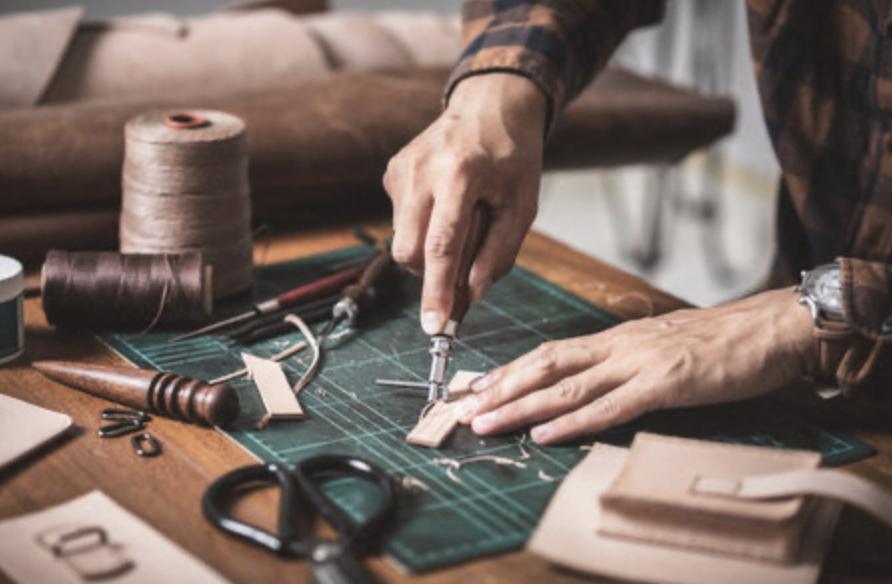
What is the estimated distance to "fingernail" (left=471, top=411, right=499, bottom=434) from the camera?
120 cm

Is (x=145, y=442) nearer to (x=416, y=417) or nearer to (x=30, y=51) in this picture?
(x=416, y=417)

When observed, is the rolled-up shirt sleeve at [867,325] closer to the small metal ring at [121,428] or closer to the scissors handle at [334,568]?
the scissors handle at [334,568]

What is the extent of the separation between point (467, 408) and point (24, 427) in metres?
0.47

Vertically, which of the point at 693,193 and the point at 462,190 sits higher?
the point at 462,190

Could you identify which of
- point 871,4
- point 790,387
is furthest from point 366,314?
point 871,4

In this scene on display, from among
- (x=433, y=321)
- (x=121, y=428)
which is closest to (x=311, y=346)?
(x=433, y=321)

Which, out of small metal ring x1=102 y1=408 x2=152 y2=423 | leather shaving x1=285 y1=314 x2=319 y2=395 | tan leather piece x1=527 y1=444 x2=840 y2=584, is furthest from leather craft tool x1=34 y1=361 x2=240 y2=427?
tan leather piece x1=527 y1=444 x2=840 y2=584

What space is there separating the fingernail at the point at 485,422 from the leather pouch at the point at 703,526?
0.60 feet

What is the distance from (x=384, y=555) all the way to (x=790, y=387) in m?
0.62

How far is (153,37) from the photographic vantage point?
2.13 metres

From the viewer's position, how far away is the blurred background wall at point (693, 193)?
4.87 metres

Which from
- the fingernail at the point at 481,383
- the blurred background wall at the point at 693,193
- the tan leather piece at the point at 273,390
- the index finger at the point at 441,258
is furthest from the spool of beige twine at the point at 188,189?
the blurred background wall at the point at 693,193

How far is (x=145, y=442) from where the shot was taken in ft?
3.84

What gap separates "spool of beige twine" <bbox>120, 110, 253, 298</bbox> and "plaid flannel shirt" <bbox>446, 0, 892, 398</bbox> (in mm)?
336
